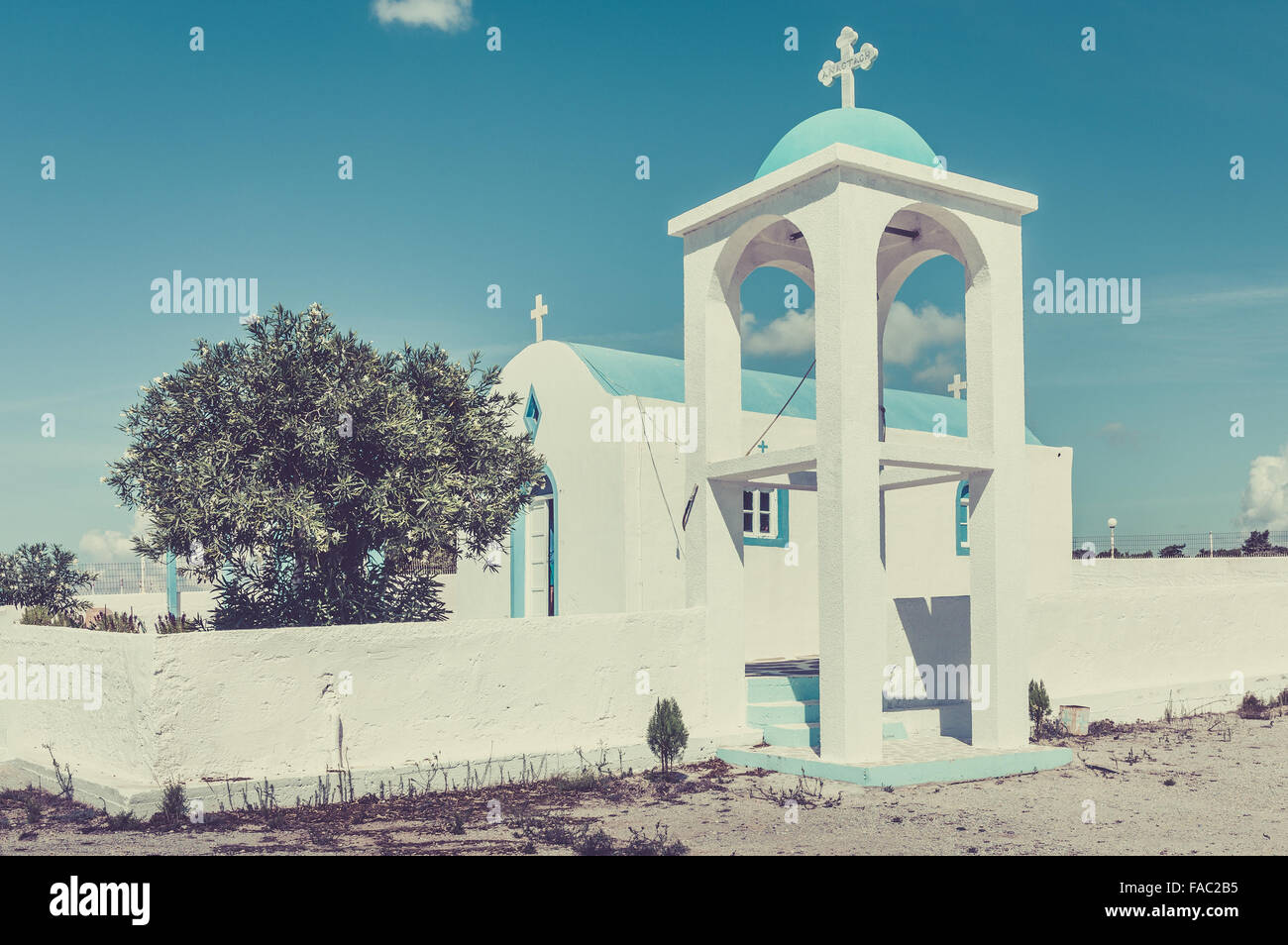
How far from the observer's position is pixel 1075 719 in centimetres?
1334

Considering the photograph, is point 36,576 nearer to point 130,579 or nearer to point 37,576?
point 37,576

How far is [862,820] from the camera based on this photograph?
8.86 meters

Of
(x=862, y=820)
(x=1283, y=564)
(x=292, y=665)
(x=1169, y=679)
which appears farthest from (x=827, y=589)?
(x=1283, y=564)

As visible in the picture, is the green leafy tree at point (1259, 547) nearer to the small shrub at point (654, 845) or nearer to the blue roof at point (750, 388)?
the blue roof at point (750, 388)

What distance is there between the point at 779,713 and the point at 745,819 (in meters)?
3.13

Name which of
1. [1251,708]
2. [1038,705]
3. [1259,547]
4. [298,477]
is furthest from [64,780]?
[1259,547]

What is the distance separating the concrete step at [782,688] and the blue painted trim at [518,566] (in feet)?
17.3

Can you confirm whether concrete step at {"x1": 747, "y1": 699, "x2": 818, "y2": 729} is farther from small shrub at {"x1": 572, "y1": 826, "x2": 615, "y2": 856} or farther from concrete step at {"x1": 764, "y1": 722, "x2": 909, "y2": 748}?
small shrub at {"x1": 572, "y1": 826, "x2": 615, "y2": 856}

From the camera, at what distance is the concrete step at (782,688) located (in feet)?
40.2

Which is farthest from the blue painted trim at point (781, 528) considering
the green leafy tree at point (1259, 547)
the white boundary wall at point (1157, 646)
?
the green leafy tree at point (1259, 547)

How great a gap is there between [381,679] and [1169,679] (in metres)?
11.4

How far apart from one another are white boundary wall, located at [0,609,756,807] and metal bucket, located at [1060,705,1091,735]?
446 centimetres

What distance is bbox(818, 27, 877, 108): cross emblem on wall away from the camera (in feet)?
40.5

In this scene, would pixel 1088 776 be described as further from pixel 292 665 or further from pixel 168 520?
pixel 168 520
